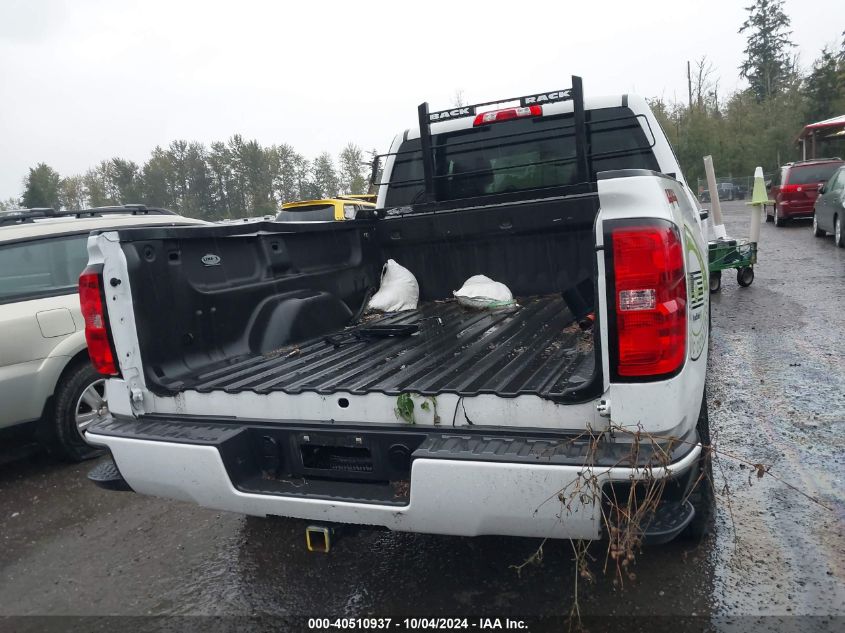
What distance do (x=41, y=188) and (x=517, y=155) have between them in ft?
209

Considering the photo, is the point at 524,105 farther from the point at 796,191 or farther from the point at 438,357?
the point at 796,191

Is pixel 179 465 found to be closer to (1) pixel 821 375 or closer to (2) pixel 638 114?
(2) pixel 638 114

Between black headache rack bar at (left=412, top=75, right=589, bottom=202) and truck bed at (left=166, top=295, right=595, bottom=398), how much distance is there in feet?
3.98

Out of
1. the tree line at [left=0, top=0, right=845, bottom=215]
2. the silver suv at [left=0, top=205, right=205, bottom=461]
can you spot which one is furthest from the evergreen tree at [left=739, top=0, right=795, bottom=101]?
the silver suv at [left=0, top=205, right=205, bottom=461]

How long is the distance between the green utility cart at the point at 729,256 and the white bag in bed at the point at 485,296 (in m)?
5.20

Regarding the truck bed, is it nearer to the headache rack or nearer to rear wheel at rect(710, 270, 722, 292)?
the headache rack

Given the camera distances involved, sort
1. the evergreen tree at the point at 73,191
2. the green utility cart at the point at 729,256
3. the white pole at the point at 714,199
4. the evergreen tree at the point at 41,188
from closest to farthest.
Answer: the white pole at the point at 714,199, the green utility cart at the point at 729,256, the evergreen tree at the point at 41,188, the evergreen tree at the point at 73,191

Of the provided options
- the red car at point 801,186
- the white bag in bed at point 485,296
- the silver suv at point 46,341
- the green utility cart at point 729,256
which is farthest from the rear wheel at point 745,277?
the red car at point 801,186

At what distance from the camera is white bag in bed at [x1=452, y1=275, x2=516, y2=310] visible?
418 cm

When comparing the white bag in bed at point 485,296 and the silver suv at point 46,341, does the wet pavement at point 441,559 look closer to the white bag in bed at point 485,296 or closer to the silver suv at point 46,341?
the silver suv at point 46,341

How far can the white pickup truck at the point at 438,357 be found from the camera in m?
2.01

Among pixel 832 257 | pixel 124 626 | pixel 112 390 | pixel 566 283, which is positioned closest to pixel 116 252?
pixel 112 390

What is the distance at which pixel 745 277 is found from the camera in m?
9.25

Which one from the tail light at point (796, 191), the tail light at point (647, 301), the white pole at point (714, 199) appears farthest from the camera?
the tail light at point (796, 191)
